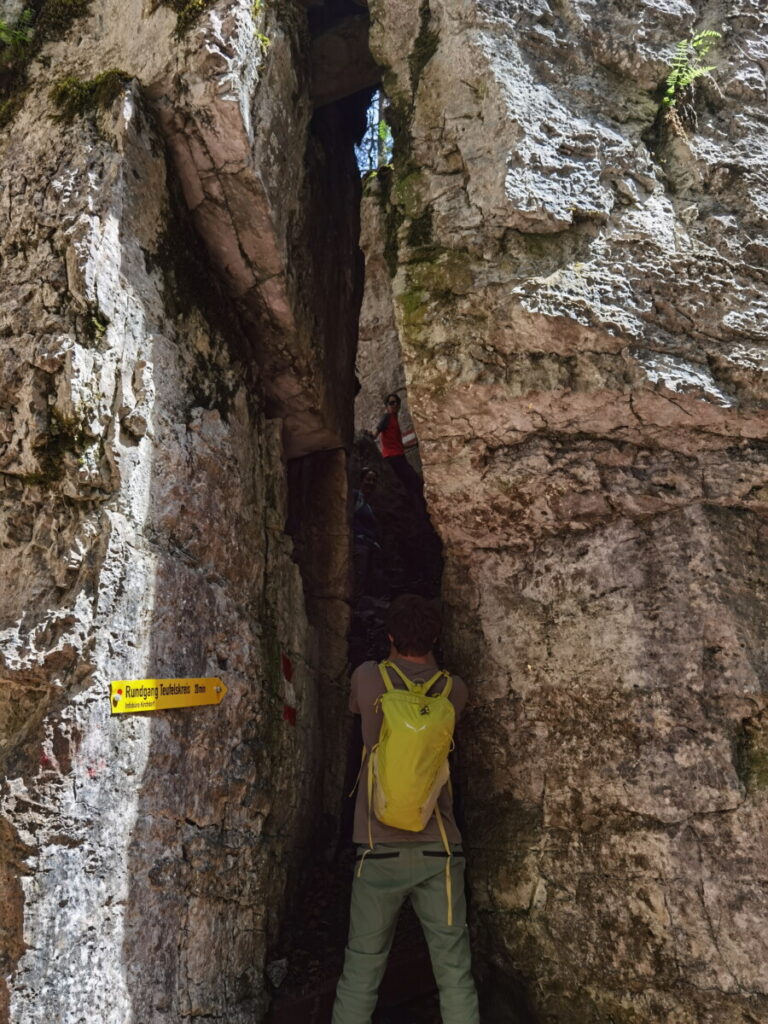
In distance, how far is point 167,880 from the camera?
300cm

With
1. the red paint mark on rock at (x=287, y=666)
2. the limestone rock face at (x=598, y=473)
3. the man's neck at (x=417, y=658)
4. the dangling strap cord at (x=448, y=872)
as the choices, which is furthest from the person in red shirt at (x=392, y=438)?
the dangling strap cord at (x=448, y=872)

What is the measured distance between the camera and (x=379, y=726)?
346 centimetres

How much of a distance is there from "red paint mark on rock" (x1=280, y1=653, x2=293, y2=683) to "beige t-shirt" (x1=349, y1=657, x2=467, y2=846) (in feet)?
2.13

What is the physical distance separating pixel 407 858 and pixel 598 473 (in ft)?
6.60

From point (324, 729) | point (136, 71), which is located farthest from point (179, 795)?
Result: point (136, 71)

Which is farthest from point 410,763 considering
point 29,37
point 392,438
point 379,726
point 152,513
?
point 29,37

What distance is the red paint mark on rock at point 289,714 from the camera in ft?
13.3

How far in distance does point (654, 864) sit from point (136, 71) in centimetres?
461

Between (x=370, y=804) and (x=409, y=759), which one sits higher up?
(x=409, y=759)

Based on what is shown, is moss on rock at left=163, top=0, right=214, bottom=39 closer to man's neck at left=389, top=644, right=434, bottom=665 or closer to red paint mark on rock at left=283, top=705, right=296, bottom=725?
man's neck at left=389, top=644, right=434, bottom=665

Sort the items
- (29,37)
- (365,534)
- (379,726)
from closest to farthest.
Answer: (379,726)
(29,37)
(365,534)

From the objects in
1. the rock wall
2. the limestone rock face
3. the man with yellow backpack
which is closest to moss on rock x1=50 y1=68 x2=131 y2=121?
the rock wall

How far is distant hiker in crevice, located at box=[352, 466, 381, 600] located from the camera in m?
6.38

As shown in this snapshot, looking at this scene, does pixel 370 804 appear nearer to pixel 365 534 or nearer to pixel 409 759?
pixel 409 759
